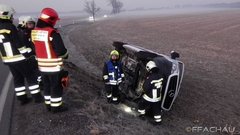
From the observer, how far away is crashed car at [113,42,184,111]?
13.3 feet

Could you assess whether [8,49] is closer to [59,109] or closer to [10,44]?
[10,44]

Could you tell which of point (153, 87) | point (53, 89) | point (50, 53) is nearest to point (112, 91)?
point (153, 87)

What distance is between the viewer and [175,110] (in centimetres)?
488

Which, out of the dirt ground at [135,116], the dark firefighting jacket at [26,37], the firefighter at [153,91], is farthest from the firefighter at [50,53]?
the firefighter at [153,91]

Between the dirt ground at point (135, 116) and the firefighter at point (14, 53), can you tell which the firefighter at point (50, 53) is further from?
the firefighter at point (14, 53)

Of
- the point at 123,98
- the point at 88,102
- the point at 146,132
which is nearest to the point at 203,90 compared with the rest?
the point at 123,98

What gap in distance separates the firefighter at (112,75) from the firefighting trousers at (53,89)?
4.16ft

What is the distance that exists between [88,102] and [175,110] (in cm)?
203

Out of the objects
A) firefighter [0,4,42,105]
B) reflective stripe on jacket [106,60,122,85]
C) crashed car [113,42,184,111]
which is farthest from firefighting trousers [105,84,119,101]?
firefighter [0,4,42,105]

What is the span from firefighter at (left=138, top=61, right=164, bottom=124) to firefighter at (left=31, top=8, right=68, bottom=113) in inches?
61.0

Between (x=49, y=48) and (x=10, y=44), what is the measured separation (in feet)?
3.31

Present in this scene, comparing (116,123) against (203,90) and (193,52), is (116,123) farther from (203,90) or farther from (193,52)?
(193,52)

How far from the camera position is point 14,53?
3953 millimetres

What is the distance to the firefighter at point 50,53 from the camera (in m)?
3.34
